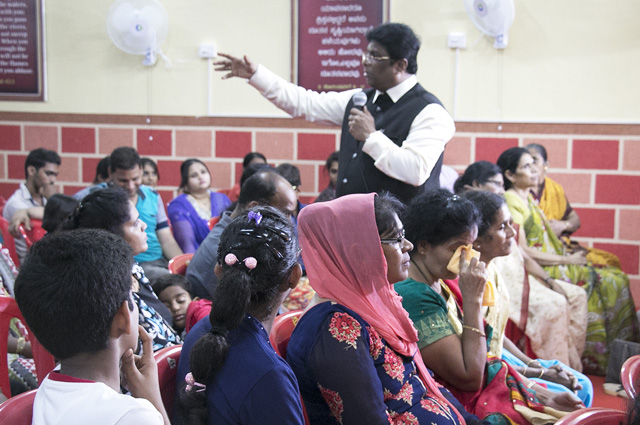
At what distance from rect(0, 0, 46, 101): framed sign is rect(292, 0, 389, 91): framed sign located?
1.88m

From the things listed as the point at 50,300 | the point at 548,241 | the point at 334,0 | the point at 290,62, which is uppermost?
the point at 334,0

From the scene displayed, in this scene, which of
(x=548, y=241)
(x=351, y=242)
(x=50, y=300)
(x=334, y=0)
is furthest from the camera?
(x=334, y=0)

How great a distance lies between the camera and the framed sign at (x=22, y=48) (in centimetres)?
461

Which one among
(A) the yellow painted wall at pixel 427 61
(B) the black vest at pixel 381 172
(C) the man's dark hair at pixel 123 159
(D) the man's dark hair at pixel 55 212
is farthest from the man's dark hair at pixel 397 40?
(A) the yellow painted wall at pixel 427 61

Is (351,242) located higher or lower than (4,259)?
higher

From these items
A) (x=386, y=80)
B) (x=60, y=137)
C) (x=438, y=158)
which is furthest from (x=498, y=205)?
(x=60, y=137)

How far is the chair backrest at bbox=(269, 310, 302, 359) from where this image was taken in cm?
158

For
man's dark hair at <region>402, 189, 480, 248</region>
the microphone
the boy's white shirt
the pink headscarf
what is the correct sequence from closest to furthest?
the boy's white shirt < the pink headscarf < man's dark hair at <region>402, 189, 480, 248</region> < the microphone

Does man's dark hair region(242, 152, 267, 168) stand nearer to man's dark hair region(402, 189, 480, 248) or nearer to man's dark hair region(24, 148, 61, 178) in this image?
man's dark hair region(24, 148, 61, 178)

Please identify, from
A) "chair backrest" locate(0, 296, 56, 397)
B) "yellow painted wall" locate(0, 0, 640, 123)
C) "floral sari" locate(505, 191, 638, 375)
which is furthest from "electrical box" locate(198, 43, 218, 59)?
"chair backrest" locate(0, 296, 56, 397)

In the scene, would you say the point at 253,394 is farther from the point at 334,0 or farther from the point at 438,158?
the point at 334,0

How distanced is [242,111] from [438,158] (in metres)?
2.26

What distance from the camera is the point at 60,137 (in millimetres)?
4676

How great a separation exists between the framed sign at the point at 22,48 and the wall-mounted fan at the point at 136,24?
2.33 feet
